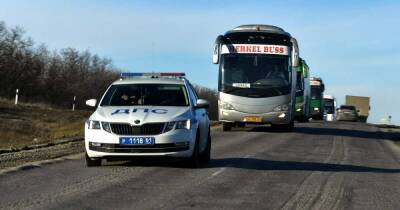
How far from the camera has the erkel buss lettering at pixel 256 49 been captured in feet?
85.0

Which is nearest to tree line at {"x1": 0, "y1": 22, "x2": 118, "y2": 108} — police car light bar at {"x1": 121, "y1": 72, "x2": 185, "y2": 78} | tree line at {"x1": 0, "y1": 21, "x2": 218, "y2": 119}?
tree line at {"x1": 0, "y1": 21, "x2": 218, "y2": 119}

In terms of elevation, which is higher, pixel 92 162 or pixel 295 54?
pixel 295 54

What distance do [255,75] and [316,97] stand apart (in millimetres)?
27899

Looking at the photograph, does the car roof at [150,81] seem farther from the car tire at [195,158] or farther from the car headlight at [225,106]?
the car headlight at [225,106]

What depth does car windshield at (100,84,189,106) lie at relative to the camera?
523 inches

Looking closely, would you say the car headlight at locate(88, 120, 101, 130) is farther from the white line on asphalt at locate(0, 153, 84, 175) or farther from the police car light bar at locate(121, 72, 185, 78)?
the police car light bar at locate(121, 72, 185, 78)

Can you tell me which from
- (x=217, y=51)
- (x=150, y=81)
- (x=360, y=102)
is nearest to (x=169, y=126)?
(x=150, y=81)

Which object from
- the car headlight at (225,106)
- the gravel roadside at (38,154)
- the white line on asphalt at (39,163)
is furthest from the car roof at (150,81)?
the car headlight at (225,106)

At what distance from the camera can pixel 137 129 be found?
39.6ft

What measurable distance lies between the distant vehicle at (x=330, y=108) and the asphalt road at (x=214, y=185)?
1875 inches

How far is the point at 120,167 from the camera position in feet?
42.5

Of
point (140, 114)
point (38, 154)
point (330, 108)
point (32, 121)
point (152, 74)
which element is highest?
point (152, 74)

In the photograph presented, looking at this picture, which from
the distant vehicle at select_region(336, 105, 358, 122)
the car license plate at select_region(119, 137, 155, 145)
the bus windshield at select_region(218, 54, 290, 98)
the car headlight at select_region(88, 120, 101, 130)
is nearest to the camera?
the car license plate at select_region(119, 137, 155, 145)

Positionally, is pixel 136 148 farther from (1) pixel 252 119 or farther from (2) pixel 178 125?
(1) pixel 252 119
